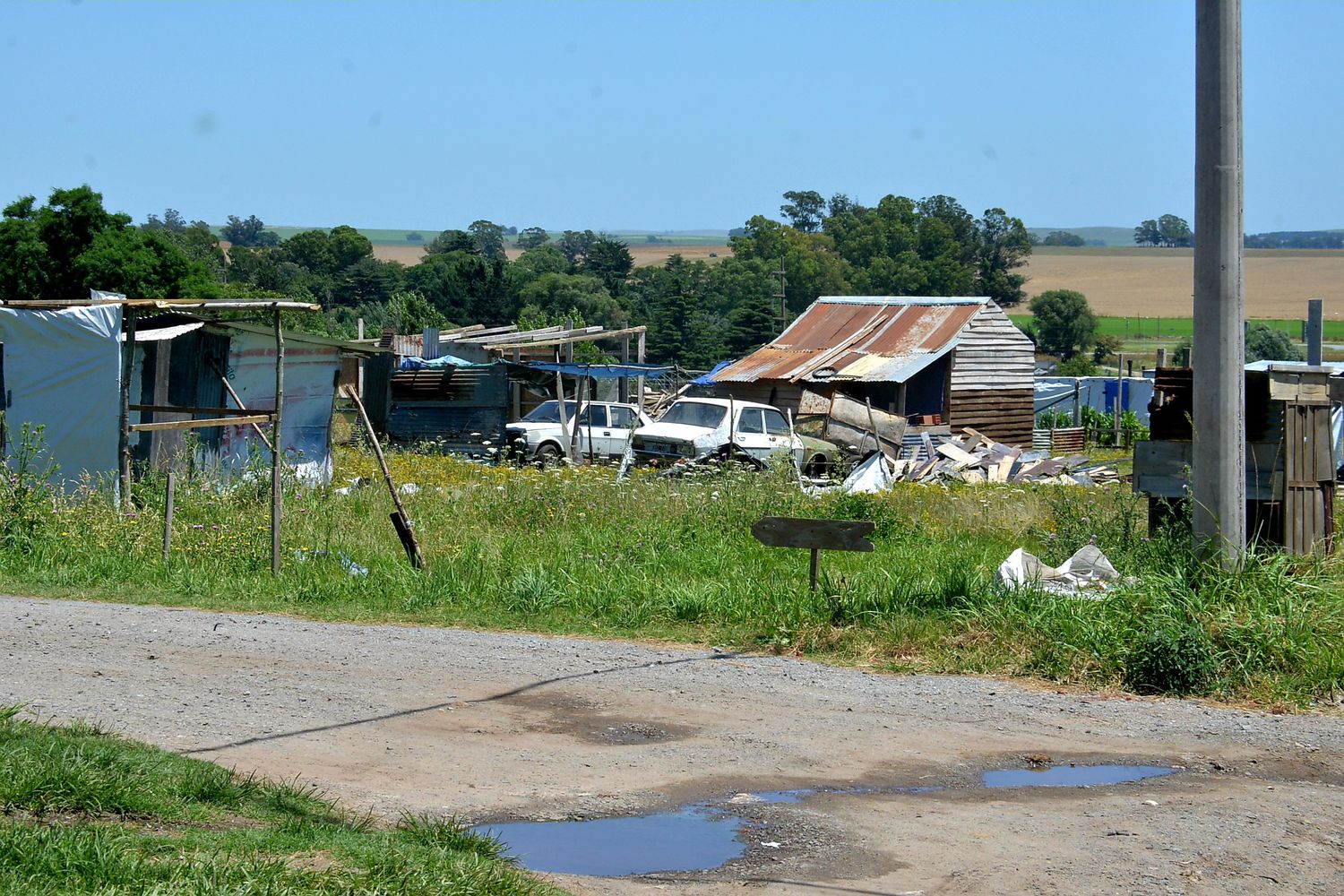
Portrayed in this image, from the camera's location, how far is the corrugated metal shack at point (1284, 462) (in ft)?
32.0

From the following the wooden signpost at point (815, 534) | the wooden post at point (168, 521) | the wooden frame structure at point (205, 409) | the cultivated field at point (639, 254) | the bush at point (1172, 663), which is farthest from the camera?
the cultivated field at point (639, 254)

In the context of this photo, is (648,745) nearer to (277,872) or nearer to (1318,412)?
(277,872)

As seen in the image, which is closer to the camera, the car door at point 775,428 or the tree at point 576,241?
the car door at point 775,428

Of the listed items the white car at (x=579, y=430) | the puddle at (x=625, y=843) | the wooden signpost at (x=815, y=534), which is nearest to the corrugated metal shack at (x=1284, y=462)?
the wooden signpost at (x=815, y=534)

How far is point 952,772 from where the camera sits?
21.8 feet

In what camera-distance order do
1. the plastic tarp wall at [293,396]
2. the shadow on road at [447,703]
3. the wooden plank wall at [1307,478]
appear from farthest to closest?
the plastic tarp wall at [293,396]
the wooden plank wall at [1307,478]
the shadow on road at [447,703]

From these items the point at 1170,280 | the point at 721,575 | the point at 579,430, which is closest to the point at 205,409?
the point at 721,575

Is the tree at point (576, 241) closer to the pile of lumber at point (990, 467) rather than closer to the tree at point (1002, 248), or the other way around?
the tree at point (1002, 248)

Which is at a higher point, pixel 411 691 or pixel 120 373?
pixel 120 373

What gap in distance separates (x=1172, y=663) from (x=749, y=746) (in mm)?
2952

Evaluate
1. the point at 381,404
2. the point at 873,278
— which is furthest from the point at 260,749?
the point at 873,278

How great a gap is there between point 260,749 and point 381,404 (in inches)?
902

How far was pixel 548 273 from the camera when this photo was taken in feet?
266

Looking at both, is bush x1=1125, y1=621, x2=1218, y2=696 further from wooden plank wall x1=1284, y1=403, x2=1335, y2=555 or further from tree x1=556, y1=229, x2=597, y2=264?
tree x1=556, y1=229, x2=597, y2=264
